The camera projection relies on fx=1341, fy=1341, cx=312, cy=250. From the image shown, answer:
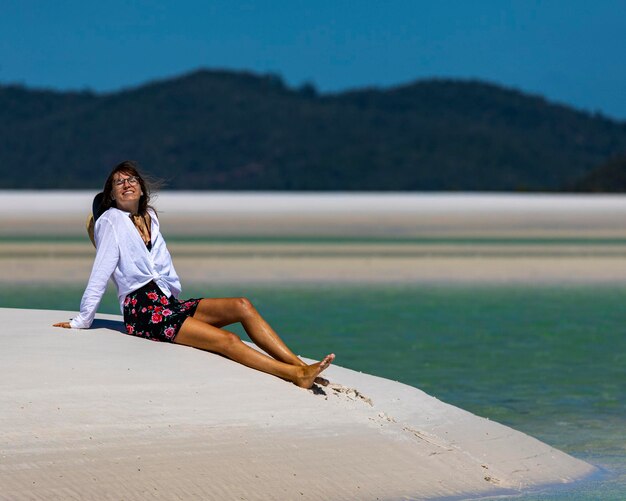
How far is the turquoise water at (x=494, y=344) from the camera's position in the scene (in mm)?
8820

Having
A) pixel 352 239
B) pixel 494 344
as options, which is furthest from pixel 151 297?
pixel 352 239

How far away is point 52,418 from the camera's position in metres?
6.44

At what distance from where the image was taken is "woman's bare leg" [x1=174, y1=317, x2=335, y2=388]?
24.0 ft

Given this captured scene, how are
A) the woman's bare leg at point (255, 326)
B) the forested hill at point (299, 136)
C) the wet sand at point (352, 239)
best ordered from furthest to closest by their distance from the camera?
the forested hill at point (299, 136)
the wet sand at point (352, 239)
the woman's bare leg at point (255, 326)

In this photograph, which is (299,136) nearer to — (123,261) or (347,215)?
(347,215)

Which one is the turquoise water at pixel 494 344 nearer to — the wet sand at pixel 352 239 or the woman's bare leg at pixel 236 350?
the woman's bare leg at pixel 236 350

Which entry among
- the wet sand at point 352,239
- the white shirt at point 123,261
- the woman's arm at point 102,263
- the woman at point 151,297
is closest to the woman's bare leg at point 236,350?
the woman at point 151,297

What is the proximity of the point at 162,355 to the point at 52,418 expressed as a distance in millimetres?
1080

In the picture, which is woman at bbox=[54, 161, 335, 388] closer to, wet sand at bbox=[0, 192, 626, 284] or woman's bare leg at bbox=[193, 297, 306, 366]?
woman's bare leg at bbox=[193, 297, 306, 366]

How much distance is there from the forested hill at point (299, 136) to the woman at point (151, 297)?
94481mm

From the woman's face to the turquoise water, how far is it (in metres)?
2.75

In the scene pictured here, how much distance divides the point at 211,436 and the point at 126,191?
1767mm

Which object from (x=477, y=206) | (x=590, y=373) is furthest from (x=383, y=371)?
(x=477, y=206)

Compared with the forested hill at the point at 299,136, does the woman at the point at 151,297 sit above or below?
below
